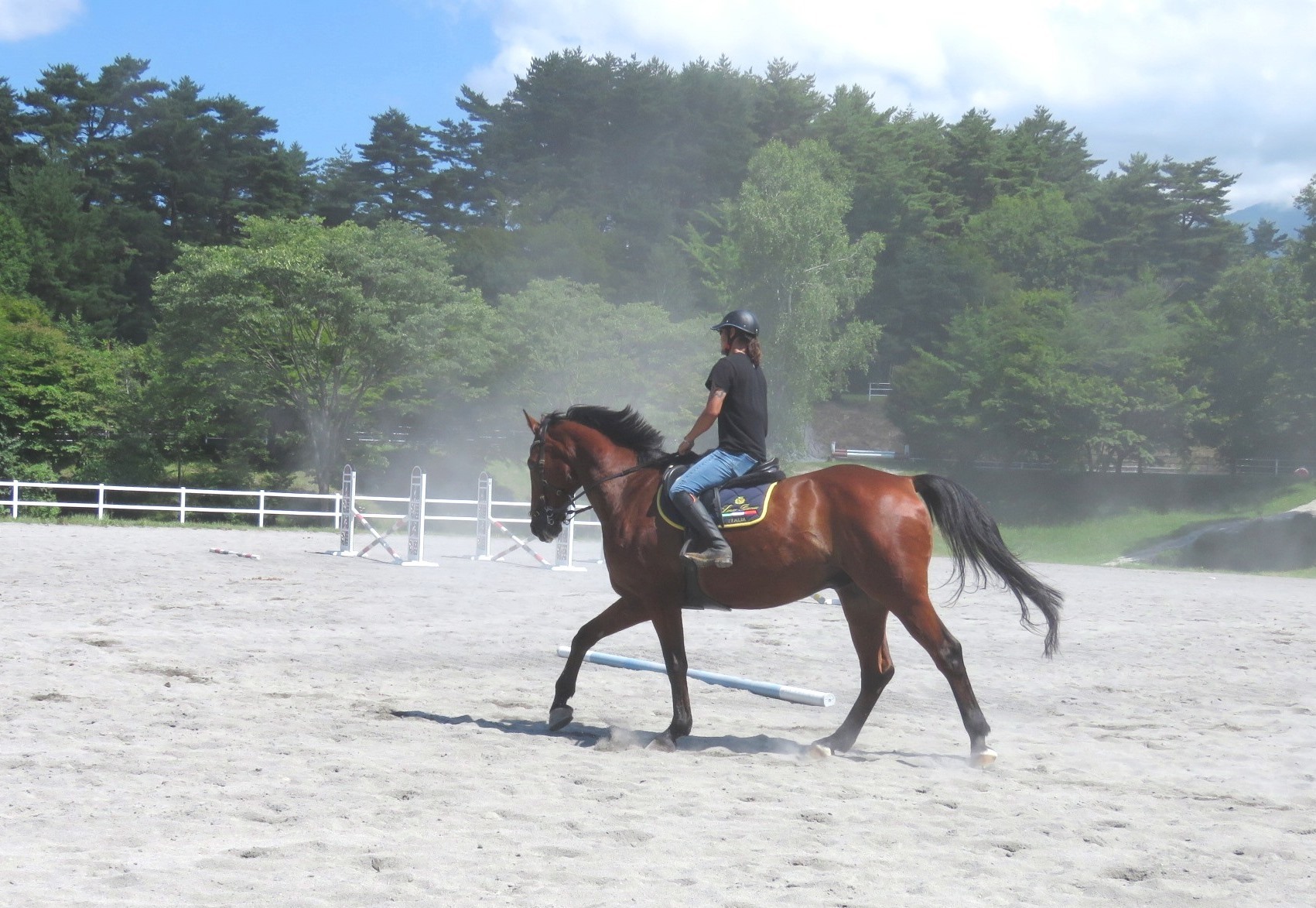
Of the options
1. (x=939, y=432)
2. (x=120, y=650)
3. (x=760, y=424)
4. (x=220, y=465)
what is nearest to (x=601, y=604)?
(x=120, y=650)

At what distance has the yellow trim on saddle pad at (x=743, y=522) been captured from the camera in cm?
739

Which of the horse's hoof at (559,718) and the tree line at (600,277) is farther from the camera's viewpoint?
the tree line at (600,277)

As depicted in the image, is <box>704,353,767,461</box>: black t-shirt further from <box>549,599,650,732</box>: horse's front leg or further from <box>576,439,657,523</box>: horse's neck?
Result: <box>549,599,650,732</box>: horse's front leg

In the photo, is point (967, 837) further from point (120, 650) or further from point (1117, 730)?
point (120, 650)

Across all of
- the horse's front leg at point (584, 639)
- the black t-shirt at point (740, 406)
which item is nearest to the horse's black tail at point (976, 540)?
the black t-shirt at point (740, 406)

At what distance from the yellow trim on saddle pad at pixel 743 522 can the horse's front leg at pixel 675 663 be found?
0.58 meters

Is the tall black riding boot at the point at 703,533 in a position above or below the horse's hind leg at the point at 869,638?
above

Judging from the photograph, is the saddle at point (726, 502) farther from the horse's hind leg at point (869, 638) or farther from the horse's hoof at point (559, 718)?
the horse's hoof at point (559, 718)

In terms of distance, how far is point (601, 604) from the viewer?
48.5 ft

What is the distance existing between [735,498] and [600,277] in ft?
177

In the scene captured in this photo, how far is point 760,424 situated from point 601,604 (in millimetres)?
7634

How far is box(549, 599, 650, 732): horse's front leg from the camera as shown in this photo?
7727mm

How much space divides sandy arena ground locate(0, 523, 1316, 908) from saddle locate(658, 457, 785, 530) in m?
1.46

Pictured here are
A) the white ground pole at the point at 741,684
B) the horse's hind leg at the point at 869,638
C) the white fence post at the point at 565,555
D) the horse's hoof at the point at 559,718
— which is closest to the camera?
the horse's hind leg at the point at 869,638
